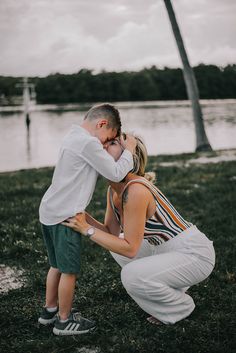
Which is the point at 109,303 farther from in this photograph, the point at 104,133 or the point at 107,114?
the point at 107,114

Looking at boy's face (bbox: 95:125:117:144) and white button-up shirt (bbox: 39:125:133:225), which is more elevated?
boy's face (bbox: 95:125:117:144)

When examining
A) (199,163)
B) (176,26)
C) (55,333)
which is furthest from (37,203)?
(176,26)

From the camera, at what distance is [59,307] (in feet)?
12.1

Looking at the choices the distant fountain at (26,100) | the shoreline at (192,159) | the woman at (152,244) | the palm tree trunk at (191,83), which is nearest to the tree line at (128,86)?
the distant fountain at (26,100)

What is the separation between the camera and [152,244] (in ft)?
12.8

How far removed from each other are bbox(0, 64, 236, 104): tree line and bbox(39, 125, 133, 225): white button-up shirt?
94631mm

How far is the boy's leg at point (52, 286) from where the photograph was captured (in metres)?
3.81

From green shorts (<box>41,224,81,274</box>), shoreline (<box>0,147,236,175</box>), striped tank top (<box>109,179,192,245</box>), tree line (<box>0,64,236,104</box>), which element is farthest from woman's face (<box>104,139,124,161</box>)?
tree line (<box>0,64,236,104</box>)

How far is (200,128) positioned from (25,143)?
558 inches

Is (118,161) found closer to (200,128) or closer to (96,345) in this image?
(96,345)

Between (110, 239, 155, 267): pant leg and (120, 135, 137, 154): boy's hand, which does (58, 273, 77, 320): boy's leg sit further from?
(120, 135, 137, 154): boy's hand

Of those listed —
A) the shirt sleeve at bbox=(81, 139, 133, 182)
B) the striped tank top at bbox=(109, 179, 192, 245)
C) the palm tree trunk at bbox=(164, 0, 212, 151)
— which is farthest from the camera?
the palm tree trunk at bbox=(164, 0, 212, 151)

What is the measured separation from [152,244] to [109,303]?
0.78 meters

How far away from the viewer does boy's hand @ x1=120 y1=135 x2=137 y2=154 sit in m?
3.62
